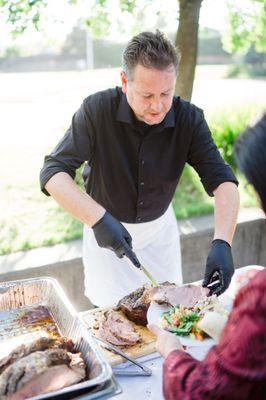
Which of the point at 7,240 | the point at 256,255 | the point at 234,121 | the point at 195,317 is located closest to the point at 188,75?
the point at 234,121

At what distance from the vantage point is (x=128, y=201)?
2510 mm

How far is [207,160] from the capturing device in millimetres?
2443

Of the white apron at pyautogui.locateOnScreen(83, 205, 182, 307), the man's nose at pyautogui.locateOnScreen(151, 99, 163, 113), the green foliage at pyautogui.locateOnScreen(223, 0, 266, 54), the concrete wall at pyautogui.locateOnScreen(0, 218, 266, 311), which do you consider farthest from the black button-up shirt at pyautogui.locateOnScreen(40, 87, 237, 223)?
the green foliage at pyautogui.locateOnScreen(223, 0, 266, 54)

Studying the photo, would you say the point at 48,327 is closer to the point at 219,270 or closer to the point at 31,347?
the point at 31,347

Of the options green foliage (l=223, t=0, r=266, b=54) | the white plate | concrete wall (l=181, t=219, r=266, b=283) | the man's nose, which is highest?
green foliage (l=223, t=0, r=266, b=54)

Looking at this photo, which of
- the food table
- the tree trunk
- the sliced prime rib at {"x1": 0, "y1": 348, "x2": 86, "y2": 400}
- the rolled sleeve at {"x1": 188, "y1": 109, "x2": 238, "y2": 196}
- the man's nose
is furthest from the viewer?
the tree trunk

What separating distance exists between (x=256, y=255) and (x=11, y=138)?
4909 mm

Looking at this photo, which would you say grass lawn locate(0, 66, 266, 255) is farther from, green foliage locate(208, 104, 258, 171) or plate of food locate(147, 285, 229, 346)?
plate of food locate(147, 285, 229, 346)

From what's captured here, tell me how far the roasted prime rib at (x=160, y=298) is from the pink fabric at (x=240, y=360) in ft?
2.34

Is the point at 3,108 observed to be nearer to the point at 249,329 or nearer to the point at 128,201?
the point at 128,201

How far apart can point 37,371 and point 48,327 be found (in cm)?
41

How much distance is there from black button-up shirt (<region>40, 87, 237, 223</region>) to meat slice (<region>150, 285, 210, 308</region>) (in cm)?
71

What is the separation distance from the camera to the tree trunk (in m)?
4.61

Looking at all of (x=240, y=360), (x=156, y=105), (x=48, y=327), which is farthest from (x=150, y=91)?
(x=240, y=360)
